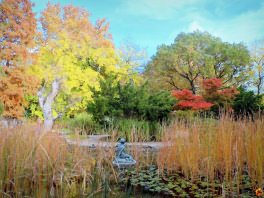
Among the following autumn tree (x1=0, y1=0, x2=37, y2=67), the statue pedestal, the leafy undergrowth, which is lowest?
the leafy undergrowth

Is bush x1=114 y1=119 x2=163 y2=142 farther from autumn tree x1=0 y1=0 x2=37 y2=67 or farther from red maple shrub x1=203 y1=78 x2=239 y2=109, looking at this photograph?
red maple shrub x1=203 y1=78 x2=239 y2=109

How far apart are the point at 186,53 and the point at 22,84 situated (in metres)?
7.31

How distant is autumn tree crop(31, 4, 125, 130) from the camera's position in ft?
27.0

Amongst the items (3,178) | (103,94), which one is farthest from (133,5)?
(3,178)

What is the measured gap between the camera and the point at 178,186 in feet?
6.77

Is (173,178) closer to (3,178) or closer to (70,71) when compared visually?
(3,178)

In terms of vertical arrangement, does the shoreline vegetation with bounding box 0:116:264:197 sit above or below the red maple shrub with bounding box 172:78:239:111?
below

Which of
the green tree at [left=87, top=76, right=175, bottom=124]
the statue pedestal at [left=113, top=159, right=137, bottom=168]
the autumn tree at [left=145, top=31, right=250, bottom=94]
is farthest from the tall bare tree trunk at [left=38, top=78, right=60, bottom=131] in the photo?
the statue pedestal at [left=113, top=159, right=137, bottom=168]

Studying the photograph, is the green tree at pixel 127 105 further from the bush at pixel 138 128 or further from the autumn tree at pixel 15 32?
the autumn tree at pixel 15 32

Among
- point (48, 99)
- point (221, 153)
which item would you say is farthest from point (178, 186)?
point (48, 99)

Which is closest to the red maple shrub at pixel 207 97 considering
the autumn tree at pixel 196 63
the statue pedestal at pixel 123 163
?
the autumn tree at pixel 196 63

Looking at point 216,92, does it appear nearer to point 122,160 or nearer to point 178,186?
point 122,160

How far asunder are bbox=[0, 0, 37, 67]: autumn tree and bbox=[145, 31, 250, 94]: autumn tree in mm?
6070

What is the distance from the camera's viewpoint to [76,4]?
8.87m
